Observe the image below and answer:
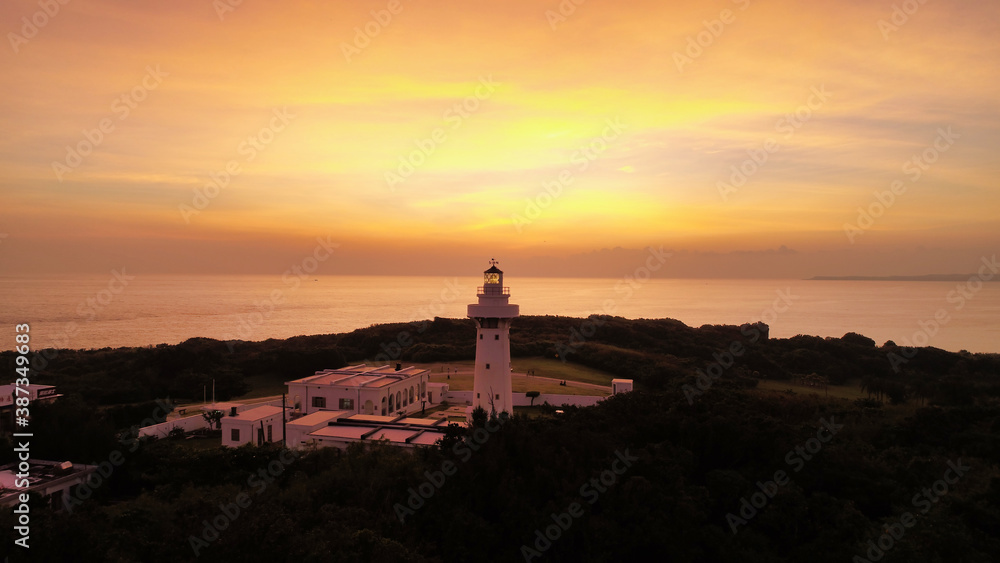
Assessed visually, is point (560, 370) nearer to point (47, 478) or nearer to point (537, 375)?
point (537, 375)

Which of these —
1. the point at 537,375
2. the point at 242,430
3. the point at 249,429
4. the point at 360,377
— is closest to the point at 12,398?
the point at 242,430

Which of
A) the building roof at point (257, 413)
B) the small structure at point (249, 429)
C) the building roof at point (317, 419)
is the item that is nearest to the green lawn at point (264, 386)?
the building roof at point (257, 413)

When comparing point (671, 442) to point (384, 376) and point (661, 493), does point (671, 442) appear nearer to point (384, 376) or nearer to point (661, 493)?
point (661, 493)

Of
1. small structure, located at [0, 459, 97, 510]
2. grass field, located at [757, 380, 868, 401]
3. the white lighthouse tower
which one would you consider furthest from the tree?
grass field, located at [757, 380, 868, 401]

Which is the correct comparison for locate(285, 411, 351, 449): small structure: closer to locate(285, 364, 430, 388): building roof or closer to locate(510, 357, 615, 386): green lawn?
locate(285, 364, 430, 388): building roof

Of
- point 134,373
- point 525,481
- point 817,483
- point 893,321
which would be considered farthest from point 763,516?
point 893,321

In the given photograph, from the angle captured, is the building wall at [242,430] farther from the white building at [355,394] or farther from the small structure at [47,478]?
the small structure at [47,478]
